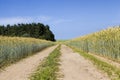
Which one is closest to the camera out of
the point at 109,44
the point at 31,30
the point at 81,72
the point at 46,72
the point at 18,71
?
the point at 46,72

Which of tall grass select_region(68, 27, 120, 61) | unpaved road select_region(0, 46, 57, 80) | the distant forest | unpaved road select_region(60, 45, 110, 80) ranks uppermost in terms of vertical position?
the distant forest

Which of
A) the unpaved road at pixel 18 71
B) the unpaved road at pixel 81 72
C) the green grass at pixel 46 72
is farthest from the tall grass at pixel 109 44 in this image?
the green grass at pixel 46 72

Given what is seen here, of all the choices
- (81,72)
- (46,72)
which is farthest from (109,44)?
(46,72)

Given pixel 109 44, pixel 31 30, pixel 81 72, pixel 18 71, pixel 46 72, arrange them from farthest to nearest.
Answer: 1. pixel 31 30
2. pixel 109 44
3. pixel 18 71
4. pixel 81 72
5. pixel 46 72

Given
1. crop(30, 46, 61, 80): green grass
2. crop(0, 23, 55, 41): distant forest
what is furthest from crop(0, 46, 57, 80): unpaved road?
crop(0, 23, 55, 41): distant forest

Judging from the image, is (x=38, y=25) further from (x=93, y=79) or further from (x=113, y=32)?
(x=93, y=79)

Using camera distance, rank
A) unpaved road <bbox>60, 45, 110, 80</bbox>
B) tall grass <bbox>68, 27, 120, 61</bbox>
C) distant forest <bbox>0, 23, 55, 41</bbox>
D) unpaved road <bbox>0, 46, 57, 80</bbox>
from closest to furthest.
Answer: unpaved road <bbox>60, 45, 110, 80</bbox>
unpaved road <bbox>0, 46, 57, 80</bbox>
tall grass <bbox>68, 27, 120, 61</bbox>
distant forest <bbox>0, 23, 55, 41</bbox>

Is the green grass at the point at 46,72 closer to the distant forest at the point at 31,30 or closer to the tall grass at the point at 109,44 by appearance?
the tall grass at the point at 109,44

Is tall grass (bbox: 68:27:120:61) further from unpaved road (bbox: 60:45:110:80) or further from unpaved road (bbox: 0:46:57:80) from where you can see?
unpaved road (bbox: 0:46:57:80)

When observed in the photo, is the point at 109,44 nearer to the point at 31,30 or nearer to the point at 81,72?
the point at 81,72

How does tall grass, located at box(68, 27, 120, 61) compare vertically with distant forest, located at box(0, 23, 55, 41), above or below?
below

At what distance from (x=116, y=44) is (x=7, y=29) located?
140 m

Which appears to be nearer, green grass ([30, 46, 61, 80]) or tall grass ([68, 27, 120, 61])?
green grass ([30, 46, 61, 80])

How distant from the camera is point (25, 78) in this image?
15.0 metres
